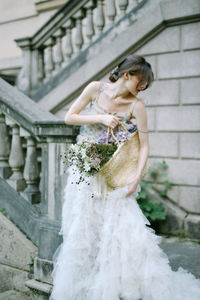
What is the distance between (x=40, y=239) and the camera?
319 centimetres

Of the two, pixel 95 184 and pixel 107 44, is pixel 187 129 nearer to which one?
pixel 107 44

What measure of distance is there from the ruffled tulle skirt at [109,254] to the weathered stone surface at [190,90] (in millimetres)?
2692

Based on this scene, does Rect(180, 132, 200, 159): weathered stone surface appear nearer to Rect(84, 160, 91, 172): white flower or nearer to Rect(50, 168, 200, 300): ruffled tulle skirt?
Rect(50, 168, 200, 300): ruffled tulle skirt

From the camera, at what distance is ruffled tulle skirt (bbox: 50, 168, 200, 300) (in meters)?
2.38

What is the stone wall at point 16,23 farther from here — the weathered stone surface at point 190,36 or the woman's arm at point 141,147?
the woman's arm at point 141,147

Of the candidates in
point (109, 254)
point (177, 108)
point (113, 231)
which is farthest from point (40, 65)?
point (109, 254)

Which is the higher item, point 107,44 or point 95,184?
point 107,44

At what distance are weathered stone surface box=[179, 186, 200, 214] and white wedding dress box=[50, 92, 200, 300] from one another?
2.11 m

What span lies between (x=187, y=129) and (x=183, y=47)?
50.6 inches

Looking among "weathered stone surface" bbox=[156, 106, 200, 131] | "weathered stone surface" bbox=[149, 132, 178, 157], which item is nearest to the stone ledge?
"weathered stone surface" bbox=[149, 132, 178, 157]

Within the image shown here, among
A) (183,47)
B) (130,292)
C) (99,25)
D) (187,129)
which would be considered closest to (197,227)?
(187,129)

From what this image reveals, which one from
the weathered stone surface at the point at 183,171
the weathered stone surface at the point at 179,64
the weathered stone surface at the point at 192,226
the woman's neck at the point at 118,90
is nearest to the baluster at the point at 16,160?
the woman's neck at the point at 118,90

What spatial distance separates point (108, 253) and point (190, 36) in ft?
12.0

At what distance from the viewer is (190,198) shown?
4699mm
